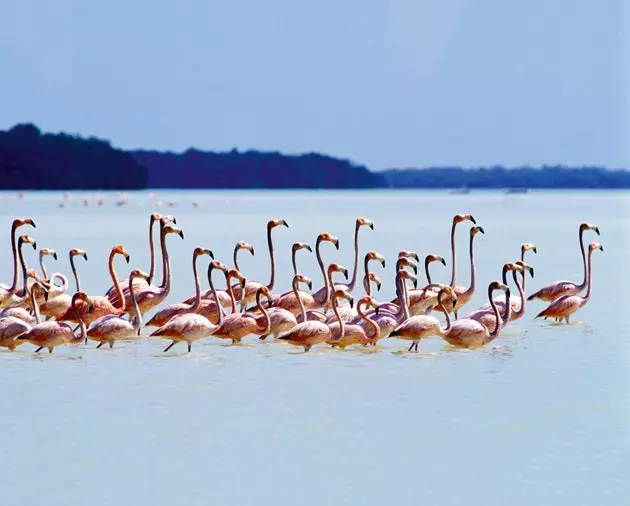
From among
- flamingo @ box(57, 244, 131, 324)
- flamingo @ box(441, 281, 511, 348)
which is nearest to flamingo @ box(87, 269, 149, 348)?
flamingo @ box(57, 244, 131, 324)

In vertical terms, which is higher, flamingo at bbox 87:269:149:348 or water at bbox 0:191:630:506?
flamingo at bbox 87:269:149:348

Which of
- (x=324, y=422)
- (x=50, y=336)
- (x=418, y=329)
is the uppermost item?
(x=418, y=329)

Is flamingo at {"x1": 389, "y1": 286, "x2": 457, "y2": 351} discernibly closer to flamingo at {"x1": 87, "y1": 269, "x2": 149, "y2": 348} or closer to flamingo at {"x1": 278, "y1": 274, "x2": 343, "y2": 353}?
flamingo at {"x1": 278, "y1": 274, "x2": 343, "y2": 353}

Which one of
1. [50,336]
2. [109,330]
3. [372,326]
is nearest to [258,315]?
[372,326]

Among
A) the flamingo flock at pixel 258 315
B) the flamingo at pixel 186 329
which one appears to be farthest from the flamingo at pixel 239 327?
the flamingo at pixel 186 329

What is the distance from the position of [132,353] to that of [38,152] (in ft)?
371

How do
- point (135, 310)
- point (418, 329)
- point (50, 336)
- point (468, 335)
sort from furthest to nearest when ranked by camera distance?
point (135, 310), point (468, 335), point (418, 329), point (50, 336)

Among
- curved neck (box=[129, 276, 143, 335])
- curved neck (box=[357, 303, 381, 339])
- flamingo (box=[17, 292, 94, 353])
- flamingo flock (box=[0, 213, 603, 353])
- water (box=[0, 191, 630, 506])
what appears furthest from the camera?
curved neck (box=[129, 276, 143, 335])

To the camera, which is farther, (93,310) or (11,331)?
(93,310)

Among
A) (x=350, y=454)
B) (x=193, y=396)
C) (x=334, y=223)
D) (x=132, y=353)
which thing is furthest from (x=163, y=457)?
(x=334, y=223)

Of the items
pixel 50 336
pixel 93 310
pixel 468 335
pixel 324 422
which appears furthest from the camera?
pixel 93 310

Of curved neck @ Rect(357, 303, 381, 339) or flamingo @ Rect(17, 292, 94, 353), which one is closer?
flamingo @ Rect(17, 292, 94, 353)

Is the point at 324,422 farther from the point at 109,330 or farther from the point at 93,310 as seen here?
the point at 93,310

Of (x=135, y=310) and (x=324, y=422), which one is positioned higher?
(x=135, y=310)
